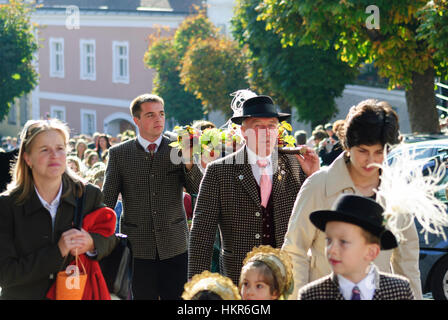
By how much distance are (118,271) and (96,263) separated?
25 cm

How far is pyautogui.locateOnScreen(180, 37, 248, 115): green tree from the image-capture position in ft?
103

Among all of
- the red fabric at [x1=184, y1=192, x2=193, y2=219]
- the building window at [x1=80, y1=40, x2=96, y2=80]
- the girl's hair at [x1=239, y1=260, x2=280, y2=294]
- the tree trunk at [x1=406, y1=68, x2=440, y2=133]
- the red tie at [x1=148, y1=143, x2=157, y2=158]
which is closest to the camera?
the girl's hair at [x1=239, y1=260, x2=280, y2=294]

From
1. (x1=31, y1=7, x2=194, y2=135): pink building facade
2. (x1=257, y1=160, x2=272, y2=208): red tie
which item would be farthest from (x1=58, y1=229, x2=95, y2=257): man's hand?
(x1=31, y1=7, x2=194, y2=135): pink building facade

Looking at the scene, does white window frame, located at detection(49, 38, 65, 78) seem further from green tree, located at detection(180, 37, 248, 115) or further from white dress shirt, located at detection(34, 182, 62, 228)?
white dress shirt, located at detection(34, 182, 62, 228)

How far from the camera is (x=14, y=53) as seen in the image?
3447 cm

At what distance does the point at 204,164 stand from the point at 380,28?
10740mm

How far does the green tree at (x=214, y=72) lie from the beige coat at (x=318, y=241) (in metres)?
26.1

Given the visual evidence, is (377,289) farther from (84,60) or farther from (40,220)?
(84,60)

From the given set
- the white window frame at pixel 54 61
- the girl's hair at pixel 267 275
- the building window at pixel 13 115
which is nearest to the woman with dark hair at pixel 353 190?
the girl's hair at pixel 267 275

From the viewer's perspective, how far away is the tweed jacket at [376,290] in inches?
161

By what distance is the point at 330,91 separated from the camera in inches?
1041

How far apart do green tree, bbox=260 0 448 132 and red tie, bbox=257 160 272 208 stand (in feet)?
36.3

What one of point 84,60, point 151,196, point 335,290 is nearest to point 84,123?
point 84,60
